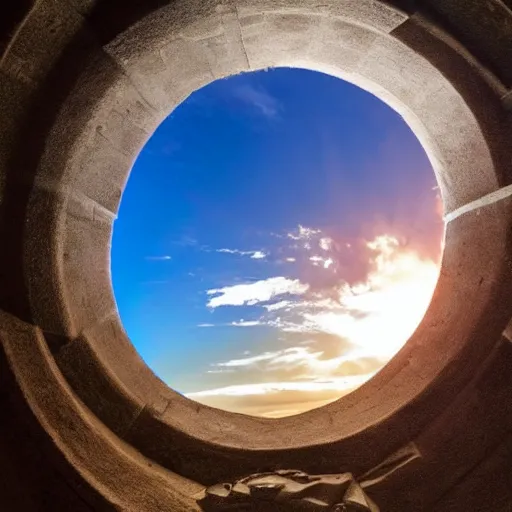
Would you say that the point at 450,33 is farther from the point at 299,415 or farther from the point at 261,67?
the point at 299,415

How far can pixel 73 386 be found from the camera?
3072 millimetres

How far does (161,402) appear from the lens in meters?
3.36

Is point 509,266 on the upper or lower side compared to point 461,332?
upper

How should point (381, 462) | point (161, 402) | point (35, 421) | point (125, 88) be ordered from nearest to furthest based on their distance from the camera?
1. point (35, 421)
2. point (381, 462)
3. point (125, 88)
4. point (161, 402)

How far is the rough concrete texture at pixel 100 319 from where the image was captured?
2752 millimetres

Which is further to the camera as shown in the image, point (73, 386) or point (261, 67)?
point (261, 67)

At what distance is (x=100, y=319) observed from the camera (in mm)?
3420

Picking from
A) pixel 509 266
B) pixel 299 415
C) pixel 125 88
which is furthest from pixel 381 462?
pixel 125 88

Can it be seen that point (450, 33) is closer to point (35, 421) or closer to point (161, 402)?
point (161, 402)

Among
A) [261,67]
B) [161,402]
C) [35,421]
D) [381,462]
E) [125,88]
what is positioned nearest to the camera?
[35,421]

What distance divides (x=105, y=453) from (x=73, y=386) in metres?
0.47

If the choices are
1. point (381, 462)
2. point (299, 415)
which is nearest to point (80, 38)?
point (299, 415)

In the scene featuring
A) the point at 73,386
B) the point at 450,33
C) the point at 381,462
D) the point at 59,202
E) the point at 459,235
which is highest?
the point at 450,33

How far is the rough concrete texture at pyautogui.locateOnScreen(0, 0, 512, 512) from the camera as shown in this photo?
9.03 feet
